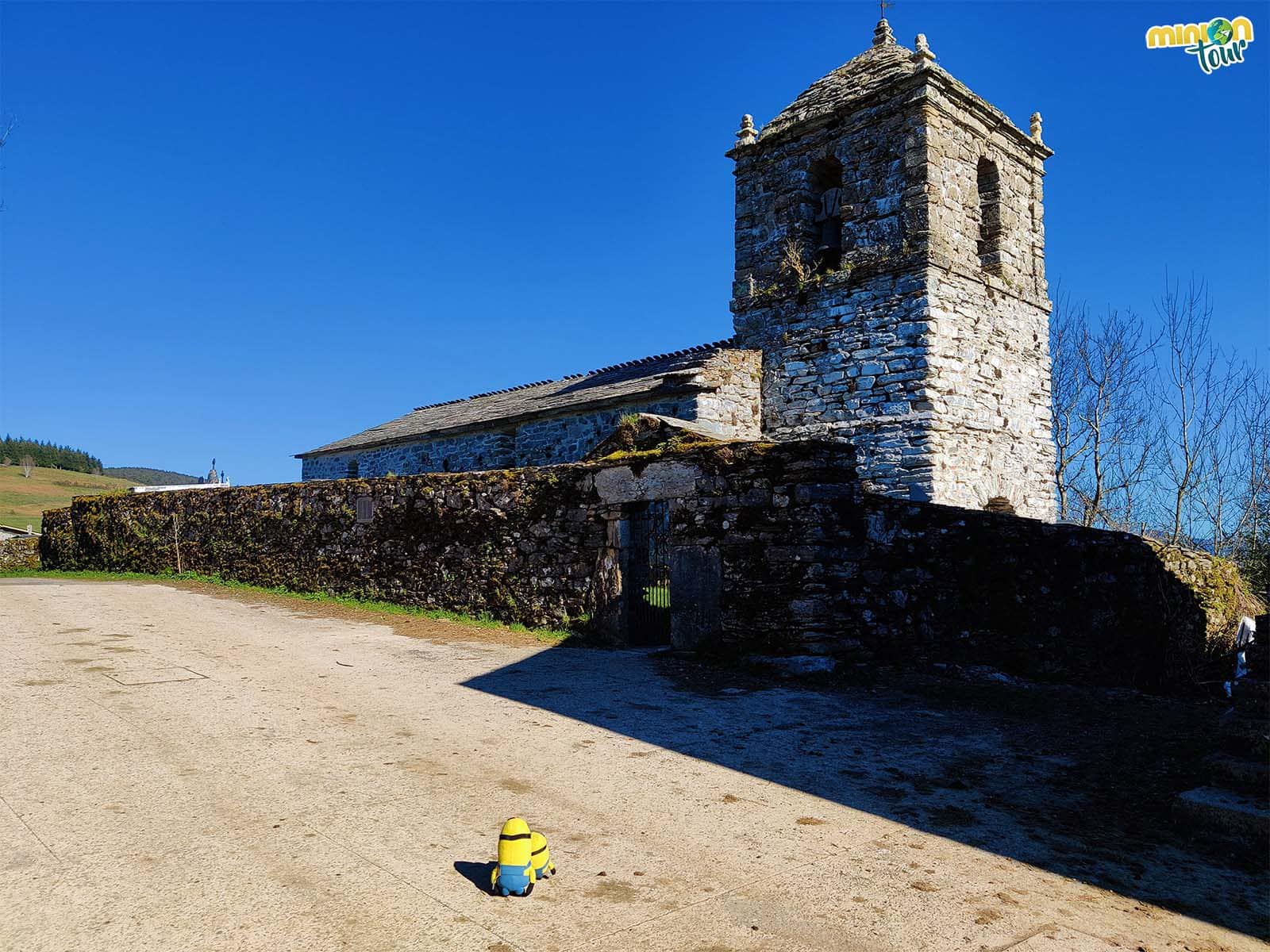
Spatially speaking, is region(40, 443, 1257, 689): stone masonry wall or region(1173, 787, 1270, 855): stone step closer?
region(1173, 787, 1270, 855): stone step

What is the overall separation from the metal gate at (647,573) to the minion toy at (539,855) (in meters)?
5.82

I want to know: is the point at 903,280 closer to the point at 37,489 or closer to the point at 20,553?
the point at 20,553

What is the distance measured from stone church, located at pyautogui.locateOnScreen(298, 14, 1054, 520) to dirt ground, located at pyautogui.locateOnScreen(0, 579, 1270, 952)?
8.06 meters

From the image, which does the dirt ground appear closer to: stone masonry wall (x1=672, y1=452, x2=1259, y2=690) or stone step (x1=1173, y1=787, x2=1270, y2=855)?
stone step (x1=1173, y1=787, x2=1270, y2=855)

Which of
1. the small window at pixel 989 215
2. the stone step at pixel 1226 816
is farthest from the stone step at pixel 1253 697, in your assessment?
the small window at pixel 989 215

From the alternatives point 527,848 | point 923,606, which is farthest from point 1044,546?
point 527,848

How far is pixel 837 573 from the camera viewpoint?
748cm

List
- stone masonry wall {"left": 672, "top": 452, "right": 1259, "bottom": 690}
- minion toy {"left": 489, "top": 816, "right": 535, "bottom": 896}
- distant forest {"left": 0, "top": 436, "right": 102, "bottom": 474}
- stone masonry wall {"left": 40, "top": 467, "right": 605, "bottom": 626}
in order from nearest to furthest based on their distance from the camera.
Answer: minion toy {"left": 489, "top": 816, "right": 535, "bottom": 896}, stone masonry wall {"left": 672, "top": 452, "right": 1259, "bottom": 690}, stone masonry wall {"left": 40, "top": 467, "right": 605, "bottom": 626}, distant forest {"left": 0, "top": 436, "right": 102, "bottom": 474}

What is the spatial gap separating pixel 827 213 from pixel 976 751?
13.0 meters

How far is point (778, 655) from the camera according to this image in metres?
7.52

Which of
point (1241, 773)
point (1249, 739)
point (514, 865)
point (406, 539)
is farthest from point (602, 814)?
point (406, 539)

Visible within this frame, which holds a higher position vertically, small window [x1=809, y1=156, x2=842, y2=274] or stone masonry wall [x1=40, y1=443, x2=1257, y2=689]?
small window [x1=809, y1=156, x2=842, y2=274]

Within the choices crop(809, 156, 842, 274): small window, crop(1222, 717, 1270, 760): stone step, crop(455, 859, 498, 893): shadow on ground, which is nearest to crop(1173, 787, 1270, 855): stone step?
crop(1222, 717, 1270, 760): stone step

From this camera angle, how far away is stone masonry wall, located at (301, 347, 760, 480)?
1509 cm
